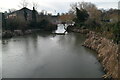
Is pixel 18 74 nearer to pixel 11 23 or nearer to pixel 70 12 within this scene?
pixel 11 23

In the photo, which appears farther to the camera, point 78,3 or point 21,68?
point 78,3

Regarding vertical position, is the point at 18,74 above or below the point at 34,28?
below

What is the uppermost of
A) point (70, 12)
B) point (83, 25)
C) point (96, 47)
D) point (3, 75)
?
point (70, 12)

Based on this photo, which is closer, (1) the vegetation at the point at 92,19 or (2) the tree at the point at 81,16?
(1) the vegetation at the point at 92,19

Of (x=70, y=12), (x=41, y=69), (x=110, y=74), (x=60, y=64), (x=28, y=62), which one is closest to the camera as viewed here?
(x=110, y=74)

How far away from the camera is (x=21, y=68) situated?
805cm

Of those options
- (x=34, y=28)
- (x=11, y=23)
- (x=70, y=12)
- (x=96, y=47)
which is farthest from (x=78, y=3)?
(x=96, y=47)

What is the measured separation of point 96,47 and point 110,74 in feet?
17.8

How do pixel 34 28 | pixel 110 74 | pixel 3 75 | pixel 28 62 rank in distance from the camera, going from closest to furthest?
pixel 110 74 < pixel 3 75 < pixel 28 62 < pixel 34 28

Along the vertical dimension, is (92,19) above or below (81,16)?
below

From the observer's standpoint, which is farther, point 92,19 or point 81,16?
point 81,16

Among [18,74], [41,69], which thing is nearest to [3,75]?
[18,74]

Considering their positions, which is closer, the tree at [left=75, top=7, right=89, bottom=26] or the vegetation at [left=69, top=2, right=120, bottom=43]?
the vegetation at [left=69, top=2, right=120, bottom=43]

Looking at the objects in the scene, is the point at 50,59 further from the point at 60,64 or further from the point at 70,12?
the point at 70,12
